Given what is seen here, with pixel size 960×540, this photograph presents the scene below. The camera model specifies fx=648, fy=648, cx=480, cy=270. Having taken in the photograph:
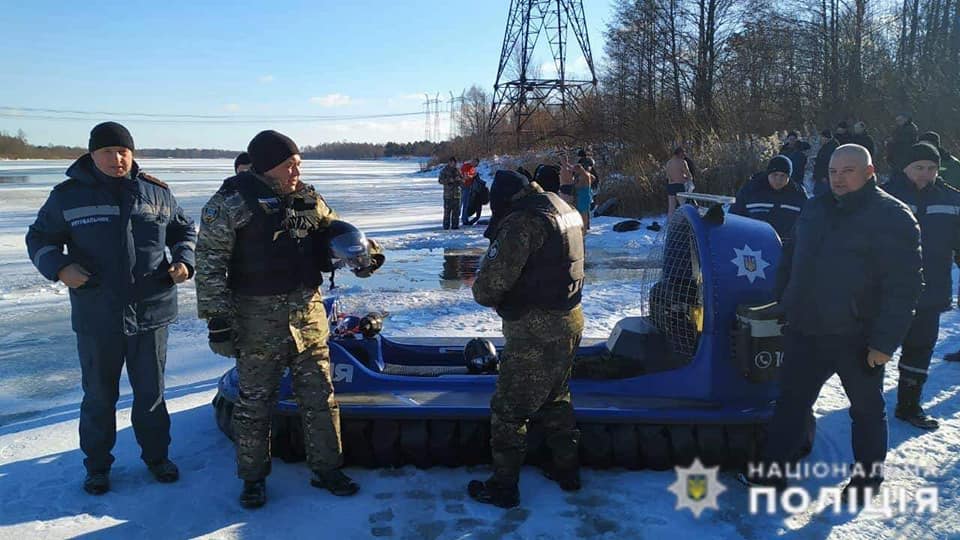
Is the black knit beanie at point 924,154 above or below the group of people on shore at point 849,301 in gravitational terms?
above

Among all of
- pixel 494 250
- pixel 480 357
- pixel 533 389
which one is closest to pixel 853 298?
pixel 533 389

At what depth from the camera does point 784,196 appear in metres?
5.32

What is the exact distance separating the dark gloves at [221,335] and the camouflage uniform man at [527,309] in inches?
43.3

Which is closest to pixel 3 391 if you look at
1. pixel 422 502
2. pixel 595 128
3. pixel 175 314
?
pixel 175 314

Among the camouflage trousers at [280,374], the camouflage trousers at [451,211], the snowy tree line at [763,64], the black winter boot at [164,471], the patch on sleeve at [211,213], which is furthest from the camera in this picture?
the snowy tree line at [763,64]

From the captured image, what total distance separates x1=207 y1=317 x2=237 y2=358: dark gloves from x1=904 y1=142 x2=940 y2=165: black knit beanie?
3934 mm

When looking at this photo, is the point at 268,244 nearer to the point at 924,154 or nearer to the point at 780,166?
the point at 924,154

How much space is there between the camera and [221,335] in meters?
2.82

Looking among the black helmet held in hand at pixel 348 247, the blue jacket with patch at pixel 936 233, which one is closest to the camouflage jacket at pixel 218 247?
the black helmet held in hand at pixel 348 247

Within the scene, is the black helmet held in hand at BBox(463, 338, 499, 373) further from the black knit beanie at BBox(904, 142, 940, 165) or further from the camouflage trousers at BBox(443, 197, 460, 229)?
the camouflage trousers at BBox(443, 197, 460, 229)

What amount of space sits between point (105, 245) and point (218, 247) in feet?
2.10

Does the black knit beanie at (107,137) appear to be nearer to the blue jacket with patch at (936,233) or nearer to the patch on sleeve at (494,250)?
the patch on sleeve at (494,250)

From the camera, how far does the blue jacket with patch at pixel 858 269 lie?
2695 mm

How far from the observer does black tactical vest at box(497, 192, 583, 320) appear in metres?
2.91
